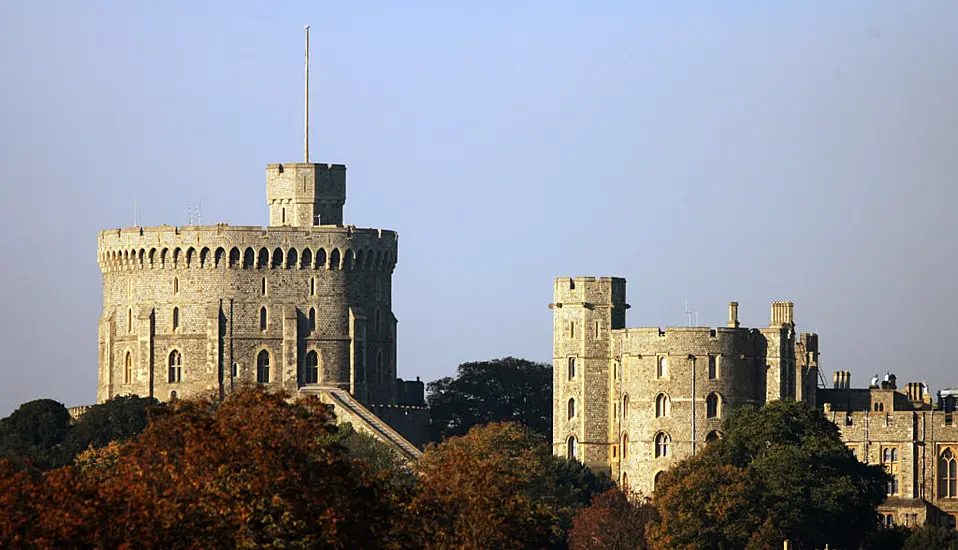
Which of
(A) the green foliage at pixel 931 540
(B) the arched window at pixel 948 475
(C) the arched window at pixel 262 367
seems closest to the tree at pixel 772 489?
(A) the green foliage at pixel 931 540

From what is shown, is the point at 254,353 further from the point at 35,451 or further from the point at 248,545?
the point at 248,545

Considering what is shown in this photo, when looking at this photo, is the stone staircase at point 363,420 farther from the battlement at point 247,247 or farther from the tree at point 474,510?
the tree at point 474,510

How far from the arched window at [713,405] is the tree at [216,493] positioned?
55.9 meters

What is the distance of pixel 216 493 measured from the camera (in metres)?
80.4

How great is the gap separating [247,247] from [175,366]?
7.65m

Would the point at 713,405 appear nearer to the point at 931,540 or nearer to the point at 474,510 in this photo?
the point at 931,540

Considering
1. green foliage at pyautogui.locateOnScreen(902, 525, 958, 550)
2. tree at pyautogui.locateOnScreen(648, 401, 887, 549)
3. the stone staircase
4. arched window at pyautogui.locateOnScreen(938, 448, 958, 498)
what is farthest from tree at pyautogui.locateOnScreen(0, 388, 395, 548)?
arched window at pyautogui.locateOnScreen(938, 448, 958, 498)

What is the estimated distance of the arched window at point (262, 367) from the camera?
159875 millimetres

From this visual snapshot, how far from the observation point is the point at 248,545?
261 feet

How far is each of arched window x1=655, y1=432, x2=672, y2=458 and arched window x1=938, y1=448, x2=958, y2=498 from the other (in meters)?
13.5

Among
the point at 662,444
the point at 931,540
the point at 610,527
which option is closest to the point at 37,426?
the point at 662,444

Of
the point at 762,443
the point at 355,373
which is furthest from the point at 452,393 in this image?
the point at 762,443

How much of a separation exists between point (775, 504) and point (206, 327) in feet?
141

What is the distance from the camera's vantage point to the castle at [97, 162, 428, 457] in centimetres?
15975
